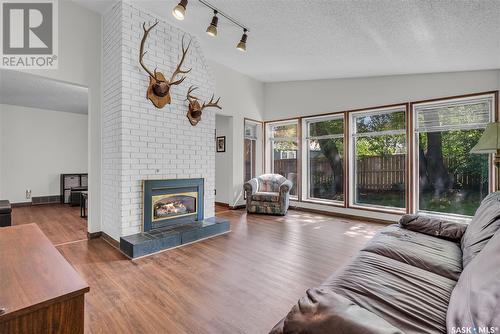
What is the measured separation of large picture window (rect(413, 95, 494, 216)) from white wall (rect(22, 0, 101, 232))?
5225 mm

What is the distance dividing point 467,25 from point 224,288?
11.4 feet

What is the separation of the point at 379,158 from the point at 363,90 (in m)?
1.38

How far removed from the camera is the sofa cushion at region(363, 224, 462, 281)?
5.32 feet

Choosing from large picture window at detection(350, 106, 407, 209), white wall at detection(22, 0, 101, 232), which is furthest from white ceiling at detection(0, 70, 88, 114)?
large picture window at detection(350, 106, 407, 209)

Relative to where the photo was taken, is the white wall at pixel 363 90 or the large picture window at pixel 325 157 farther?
the large picture window at pixel 325 157

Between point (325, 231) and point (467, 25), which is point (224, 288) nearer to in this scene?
point (325, 231)

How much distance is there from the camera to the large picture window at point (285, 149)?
6.08m

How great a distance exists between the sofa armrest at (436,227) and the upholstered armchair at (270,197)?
9.48 feet

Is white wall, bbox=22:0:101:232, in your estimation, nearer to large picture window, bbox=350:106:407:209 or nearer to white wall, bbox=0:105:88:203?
white wall, bbox=0:105:88:203

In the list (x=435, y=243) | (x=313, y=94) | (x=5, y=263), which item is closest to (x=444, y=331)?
(x=435, y=243)

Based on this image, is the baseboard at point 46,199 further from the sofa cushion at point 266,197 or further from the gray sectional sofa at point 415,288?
the gray sectional sofa at point 415,288

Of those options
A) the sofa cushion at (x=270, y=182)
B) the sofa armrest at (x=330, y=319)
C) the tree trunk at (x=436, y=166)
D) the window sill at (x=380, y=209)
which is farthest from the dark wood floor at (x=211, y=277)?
the sofa cushion at (x=270, y=182)

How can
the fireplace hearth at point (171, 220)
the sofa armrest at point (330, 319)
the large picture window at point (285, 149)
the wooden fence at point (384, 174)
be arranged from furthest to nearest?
the large picture window at point (285, 149) → the wooden fence at point (384, 174) → the fireplace hearth at point (171, 220) → the sofa armrest at point (330, 319)

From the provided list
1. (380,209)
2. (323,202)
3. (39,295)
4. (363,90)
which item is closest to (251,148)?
(323,202)
